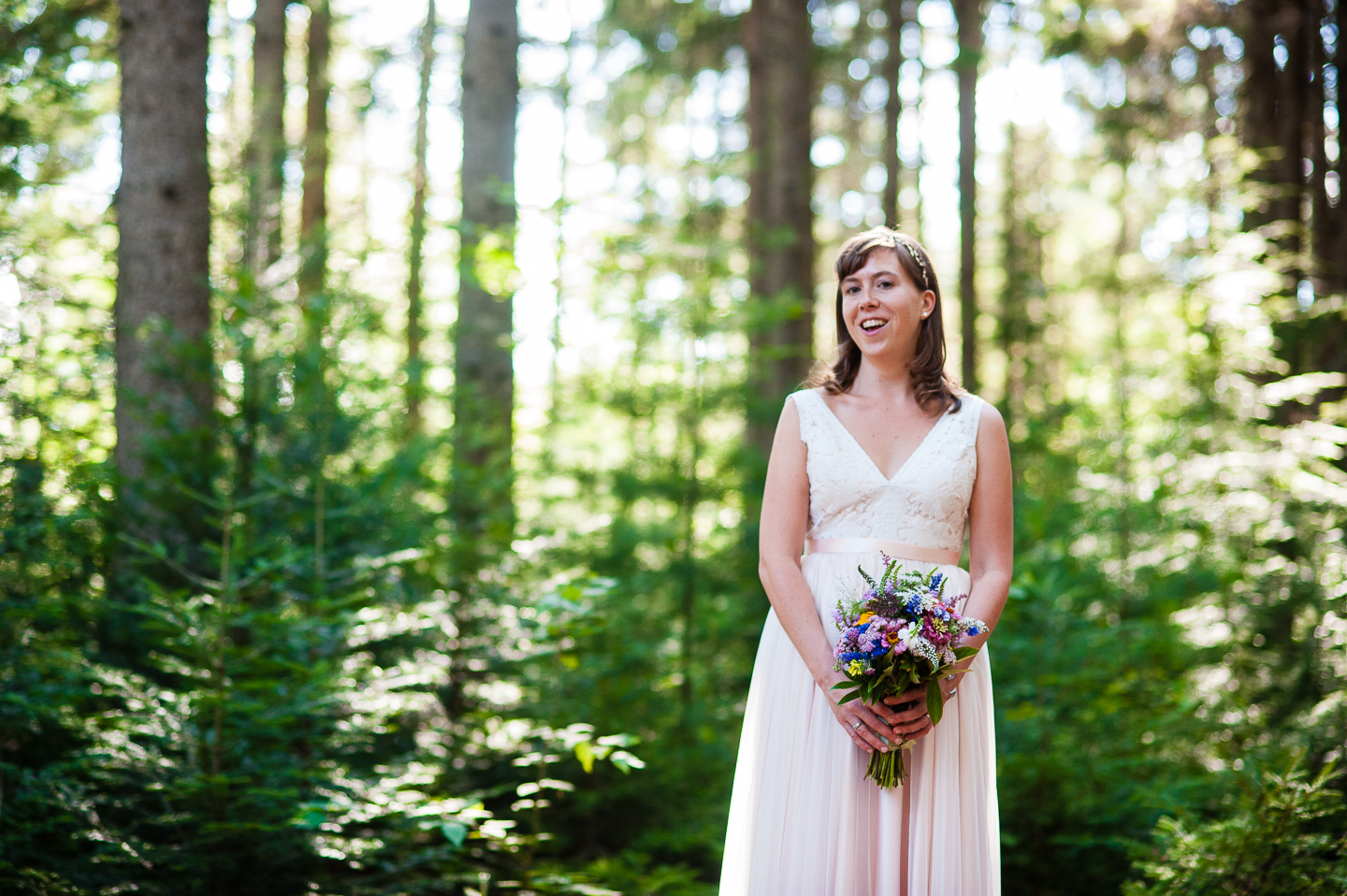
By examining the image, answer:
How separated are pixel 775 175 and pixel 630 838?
7.74 m

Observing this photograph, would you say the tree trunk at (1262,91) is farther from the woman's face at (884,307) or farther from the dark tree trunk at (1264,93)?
the woman's face at (884,307)

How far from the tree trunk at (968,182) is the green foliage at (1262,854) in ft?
29.9

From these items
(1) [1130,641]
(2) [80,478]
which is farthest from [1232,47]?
(2) [80,478]

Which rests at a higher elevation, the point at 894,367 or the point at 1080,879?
the point at 894,367

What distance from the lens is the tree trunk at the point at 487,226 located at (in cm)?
577

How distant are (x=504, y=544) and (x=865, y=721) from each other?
3.05 meters

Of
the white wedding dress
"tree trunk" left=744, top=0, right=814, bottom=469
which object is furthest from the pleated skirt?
"tree trunk" left=744, top=0, right=814, bottom=469

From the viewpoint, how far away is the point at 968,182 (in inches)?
523

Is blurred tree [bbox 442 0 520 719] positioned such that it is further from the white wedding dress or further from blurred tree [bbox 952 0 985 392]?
blurred tree [bbox 952 0 985 392]

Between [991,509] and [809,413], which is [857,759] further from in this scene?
[809,413]

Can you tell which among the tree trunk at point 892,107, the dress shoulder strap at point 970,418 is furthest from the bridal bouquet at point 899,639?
the tree trunk at point 892,107

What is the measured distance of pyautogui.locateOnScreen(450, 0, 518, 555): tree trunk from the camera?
5.77 meters

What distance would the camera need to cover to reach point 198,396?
4762 millimetres

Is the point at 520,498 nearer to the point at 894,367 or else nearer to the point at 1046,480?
the point at 894,367
